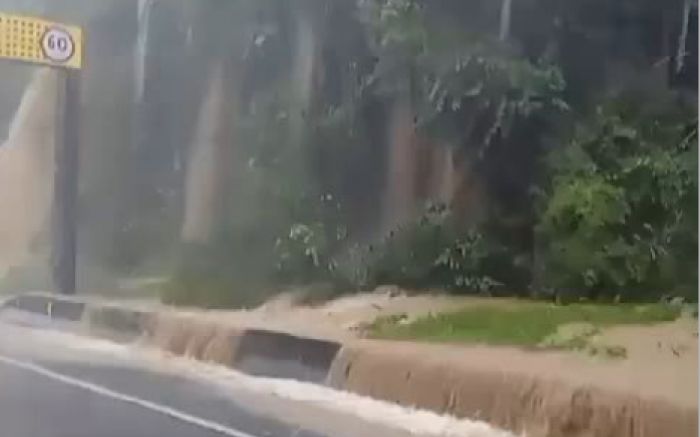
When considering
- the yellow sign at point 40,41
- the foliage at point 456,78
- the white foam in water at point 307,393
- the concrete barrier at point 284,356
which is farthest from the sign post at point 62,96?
the foliage at point 456,78

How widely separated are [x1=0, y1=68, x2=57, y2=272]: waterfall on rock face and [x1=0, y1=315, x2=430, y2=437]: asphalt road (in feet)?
0.42

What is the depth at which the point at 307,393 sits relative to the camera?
1.32 meters

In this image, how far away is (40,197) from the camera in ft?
5.13

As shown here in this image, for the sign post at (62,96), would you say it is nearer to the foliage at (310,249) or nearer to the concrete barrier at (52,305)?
the concrete barrier at (52,305)

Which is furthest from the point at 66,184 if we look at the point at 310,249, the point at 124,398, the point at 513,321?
the point at 513,321

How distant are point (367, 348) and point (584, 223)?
1.01 ft

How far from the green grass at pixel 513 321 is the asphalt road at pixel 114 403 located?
0.40 ft

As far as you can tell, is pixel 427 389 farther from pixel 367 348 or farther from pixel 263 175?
→ pixel 263 175

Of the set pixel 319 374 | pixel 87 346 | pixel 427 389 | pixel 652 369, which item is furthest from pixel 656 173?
pixel 87 346

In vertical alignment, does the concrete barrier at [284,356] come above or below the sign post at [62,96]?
below

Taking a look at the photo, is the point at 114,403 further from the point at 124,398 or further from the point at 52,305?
the point at 52,305

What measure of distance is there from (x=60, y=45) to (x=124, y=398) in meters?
0.53

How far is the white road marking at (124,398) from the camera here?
4.47 ft

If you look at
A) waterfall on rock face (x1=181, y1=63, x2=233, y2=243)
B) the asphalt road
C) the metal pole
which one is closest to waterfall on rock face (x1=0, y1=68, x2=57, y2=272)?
the metal pole
